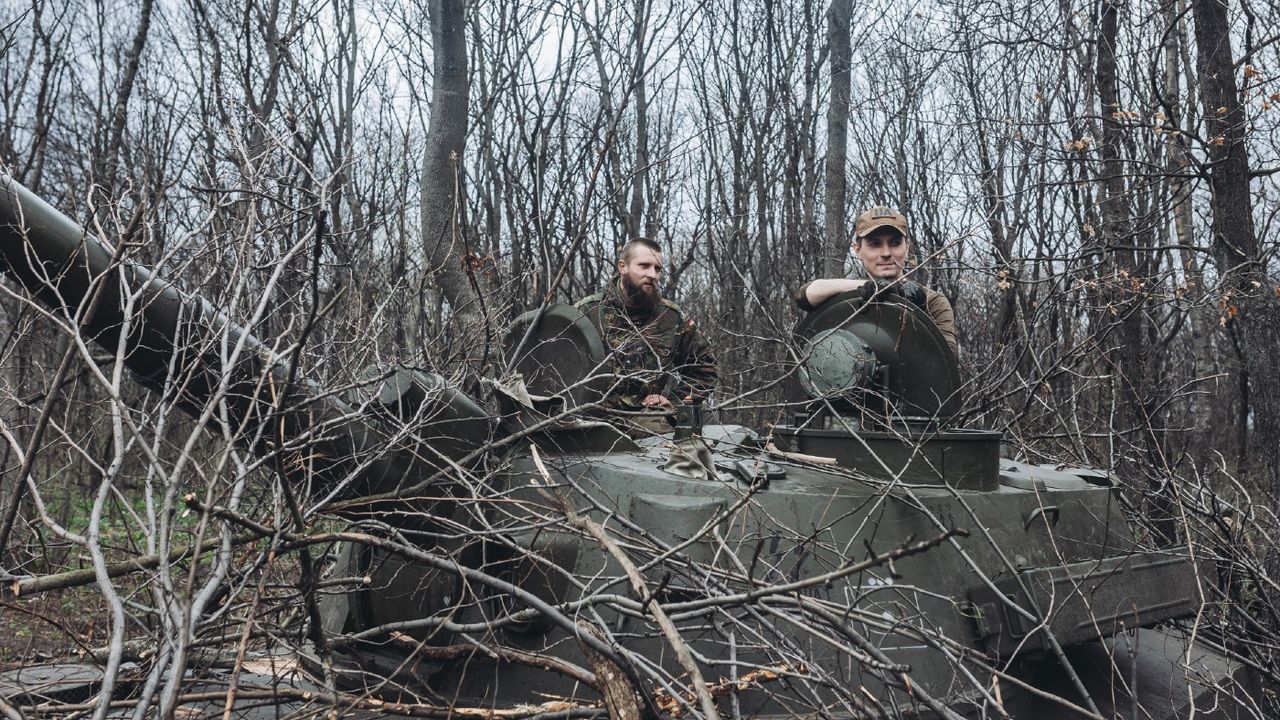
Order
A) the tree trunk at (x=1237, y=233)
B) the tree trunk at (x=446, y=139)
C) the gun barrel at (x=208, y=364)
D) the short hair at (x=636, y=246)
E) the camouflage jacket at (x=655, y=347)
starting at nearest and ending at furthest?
the gun barrel at (x=208, y=364) → the camouflage jacket at (x=655, y=347) → the short hair at (x=636, y=246) → the tree trunk at (x=1237, y=233) → the tree trunk at (x=446, y=139)

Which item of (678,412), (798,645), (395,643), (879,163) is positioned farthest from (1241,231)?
(879,163)

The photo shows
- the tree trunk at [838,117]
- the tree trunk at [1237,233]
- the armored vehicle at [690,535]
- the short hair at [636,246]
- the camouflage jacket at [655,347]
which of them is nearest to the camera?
the armored vehicle at [690,535]

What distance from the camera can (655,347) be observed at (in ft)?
16.8

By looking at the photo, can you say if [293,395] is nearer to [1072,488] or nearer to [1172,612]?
[1072,488]

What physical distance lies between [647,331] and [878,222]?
1.21 metres

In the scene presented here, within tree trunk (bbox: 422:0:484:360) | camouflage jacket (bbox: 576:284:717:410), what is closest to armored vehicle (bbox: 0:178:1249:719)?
camouflage jacket (bbox: 576:284:717:410)

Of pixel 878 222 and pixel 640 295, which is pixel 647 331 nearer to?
pixel 640 295

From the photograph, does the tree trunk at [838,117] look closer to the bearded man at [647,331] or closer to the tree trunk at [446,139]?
the tree trunk at [446,139]

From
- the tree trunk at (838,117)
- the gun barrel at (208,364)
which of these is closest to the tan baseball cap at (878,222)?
the gun barrel at (208,364)

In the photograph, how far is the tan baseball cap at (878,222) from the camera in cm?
445

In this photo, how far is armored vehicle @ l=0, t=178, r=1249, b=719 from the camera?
9.95 feet

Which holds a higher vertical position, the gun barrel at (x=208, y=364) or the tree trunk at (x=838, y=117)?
the tree trunk at (x=838, y=117)

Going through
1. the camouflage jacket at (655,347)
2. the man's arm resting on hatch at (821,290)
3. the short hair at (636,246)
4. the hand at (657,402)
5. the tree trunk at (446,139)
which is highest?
the tree trunk at (446,139)

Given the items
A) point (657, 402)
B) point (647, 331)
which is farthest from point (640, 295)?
point (657, 402)
